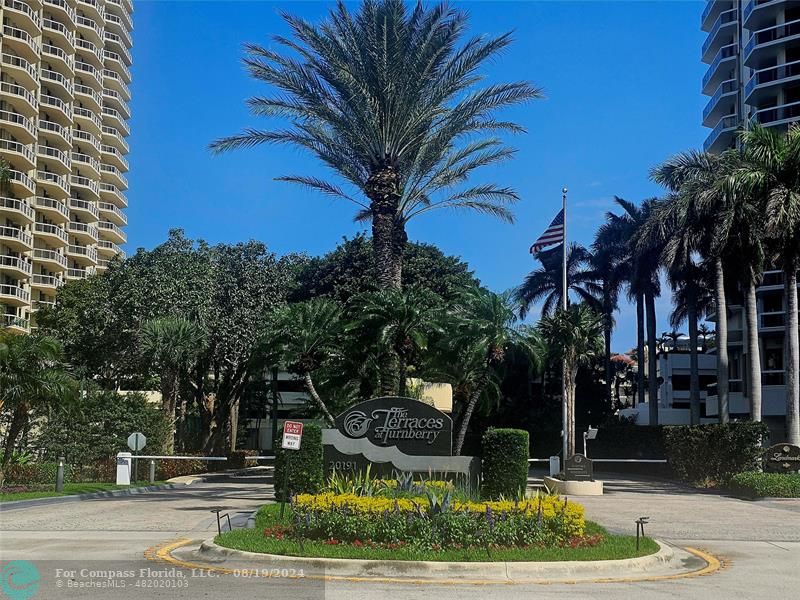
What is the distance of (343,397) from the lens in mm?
39344

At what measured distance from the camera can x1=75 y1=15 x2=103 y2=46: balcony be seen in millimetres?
80375

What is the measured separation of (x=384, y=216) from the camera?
91.7 feet

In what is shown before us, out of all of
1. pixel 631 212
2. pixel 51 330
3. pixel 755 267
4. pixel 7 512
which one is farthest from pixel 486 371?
pixel 51 330

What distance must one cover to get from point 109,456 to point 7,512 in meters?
14.1

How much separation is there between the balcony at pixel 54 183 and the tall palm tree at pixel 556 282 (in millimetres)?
38895

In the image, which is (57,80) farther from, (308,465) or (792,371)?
(308,465)

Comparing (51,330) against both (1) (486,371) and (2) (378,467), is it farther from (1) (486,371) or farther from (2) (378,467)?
(2) (378,467)

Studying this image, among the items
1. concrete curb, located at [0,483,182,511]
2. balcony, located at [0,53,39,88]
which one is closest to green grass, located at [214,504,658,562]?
concrete curb, located at [0,483,182,511]

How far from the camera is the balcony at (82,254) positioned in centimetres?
7912

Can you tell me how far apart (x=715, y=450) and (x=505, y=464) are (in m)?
20.5

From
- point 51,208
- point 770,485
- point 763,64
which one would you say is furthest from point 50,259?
point 770,485

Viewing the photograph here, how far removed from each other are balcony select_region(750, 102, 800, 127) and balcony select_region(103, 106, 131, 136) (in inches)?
2340

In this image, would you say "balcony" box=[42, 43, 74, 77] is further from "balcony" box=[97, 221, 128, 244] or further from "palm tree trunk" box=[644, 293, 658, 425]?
"palm tree trunk" box=[644, 293, 658, 425]

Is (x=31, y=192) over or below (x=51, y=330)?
over
